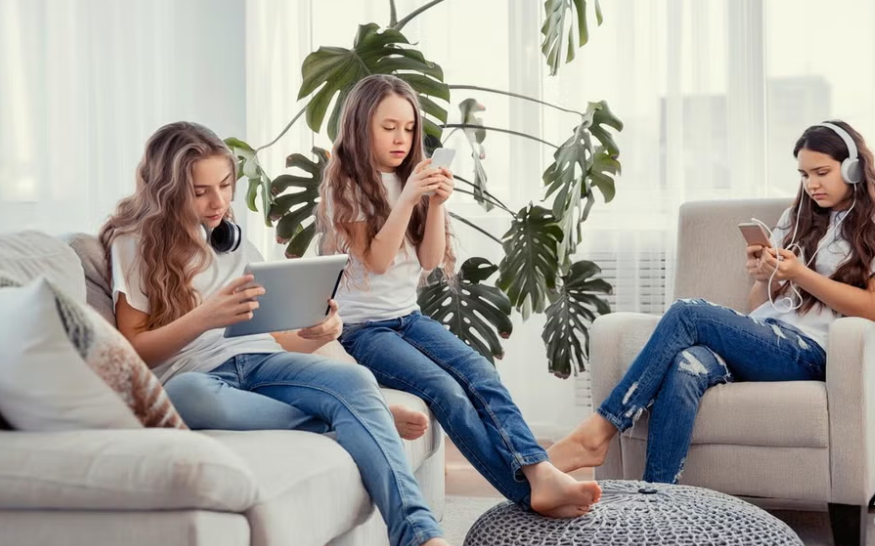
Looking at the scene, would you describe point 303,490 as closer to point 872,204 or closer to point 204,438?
point 204,438

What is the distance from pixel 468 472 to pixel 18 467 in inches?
90.1

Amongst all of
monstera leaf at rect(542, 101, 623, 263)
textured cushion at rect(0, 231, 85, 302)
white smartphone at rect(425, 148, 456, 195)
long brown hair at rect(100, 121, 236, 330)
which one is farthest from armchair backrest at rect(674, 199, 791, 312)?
textured cushion at rect(0, 231, 85, 302)

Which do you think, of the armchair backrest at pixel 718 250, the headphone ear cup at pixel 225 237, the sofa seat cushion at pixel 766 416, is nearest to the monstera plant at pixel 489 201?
the armchair backrest at pixel 718 250

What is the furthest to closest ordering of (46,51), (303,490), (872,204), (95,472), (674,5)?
(674,5) → (46,51) → (872,204) → (303,490) → (95,472)

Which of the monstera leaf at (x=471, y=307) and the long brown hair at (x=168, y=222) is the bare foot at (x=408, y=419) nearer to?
the long brown hair at (x=168, y=222)

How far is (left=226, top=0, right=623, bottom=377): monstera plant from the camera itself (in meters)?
3.16

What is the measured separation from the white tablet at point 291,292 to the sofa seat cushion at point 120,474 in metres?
0.53

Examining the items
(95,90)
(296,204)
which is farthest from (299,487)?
(95,90)

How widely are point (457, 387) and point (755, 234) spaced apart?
0.92 meters

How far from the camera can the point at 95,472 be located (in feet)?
4.56

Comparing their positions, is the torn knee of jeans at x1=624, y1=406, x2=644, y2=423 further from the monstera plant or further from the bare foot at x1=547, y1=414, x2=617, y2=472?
the monstera plant

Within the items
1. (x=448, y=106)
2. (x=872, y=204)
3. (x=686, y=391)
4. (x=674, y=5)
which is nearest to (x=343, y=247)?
(x=686, y=391)

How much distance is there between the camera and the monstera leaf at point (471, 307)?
3285 mm

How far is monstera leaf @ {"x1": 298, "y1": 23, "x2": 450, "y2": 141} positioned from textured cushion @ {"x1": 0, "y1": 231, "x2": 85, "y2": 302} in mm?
1225
